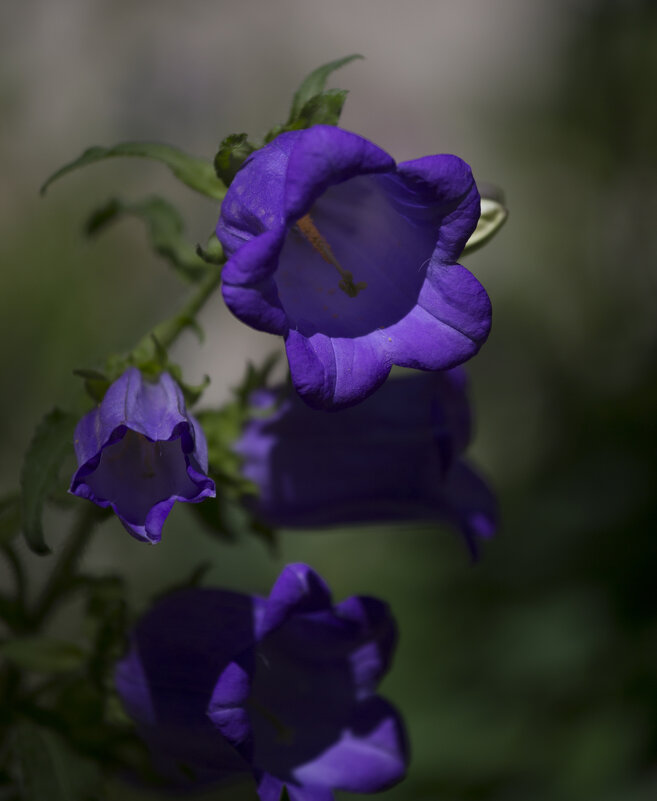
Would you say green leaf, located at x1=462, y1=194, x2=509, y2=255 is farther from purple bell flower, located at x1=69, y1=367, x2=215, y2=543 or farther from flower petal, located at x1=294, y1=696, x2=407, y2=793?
flower petal, located at x1=294, y1=696, x2=407, y2=793

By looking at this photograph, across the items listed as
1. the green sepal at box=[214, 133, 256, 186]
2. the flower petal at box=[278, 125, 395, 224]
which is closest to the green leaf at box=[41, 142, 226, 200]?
the green sepal at box=[214, 133, 256, 186]

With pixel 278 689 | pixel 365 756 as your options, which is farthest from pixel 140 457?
pixel 365 756

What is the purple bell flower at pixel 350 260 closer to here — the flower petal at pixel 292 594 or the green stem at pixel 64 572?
the flower petal at pixel 292 594

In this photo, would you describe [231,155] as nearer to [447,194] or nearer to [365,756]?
[447,194]

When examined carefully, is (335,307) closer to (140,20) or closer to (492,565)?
(492,565)

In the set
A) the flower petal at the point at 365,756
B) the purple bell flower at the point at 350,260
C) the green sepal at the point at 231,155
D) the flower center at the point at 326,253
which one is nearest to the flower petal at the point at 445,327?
the purple bell flower at the point at 350,260

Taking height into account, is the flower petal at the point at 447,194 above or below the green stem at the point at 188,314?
above
